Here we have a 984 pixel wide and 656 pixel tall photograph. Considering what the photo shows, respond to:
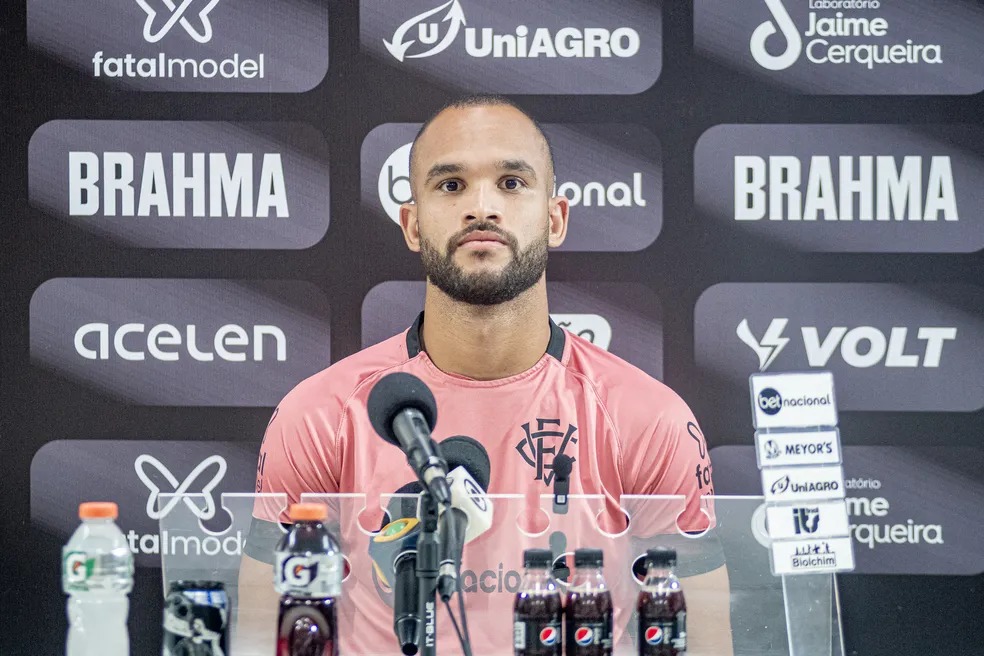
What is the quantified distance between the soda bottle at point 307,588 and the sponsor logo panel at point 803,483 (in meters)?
0.80

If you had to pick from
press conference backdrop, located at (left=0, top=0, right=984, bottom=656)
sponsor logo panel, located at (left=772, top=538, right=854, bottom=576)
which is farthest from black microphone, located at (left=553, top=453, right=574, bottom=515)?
press conference backdrop, located at (left=0, top=0, right=984, bottom=656)

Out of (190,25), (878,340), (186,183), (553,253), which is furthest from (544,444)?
(190,25)

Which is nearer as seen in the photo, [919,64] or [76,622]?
[76,622]

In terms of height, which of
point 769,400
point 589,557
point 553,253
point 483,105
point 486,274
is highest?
point 483,105

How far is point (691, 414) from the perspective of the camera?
252cm

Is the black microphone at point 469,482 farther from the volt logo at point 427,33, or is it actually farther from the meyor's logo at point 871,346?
the volt logo at point 427,33

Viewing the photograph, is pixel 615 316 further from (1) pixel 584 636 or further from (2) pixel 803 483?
(1) pixel 584 636

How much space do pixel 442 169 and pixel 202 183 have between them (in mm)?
645

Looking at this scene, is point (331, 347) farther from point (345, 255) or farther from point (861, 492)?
point (861, 492)

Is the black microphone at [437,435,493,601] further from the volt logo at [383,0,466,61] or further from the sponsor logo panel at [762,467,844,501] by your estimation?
the volt logo at [383,0,466,61]

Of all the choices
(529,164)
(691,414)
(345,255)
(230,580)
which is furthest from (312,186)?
(230,580)

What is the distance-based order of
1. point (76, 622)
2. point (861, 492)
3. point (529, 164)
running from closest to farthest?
point (76, 622), point (529, 164), point (861, 492)

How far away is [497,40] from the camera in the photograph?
2672 millimetres

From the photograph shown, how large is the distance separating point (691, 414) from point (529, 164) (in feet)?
2.26
